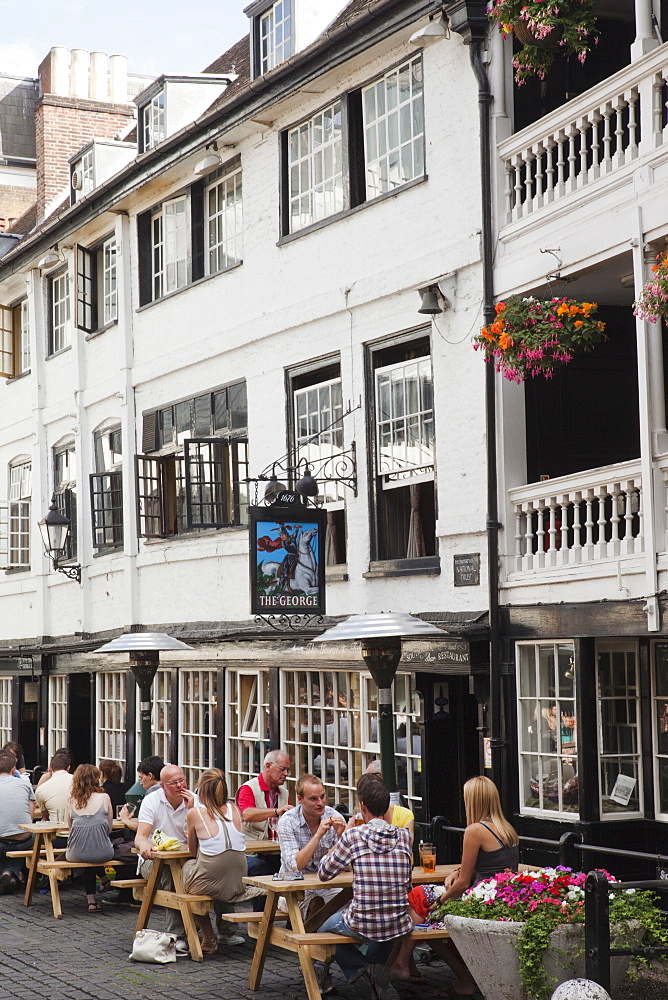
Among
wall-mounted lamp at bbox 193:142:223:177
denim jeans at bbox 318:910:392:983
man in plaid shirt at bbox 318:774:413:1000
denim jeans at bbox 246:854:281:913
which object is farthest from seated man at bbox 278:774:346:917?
wall-mounted lamp at bbox 193:142:223:177

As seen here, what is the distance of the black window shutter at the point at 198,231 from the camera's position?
57.4 feet

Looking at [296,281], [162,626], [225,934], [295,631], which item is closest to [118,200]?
[296,281]

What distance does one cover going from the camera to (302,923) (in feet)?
30.1

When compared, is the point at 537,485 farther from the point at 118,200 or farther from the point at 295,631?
the point at 118,200

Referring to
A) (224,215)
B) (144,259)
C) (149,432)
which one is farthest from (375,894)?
(144,259)

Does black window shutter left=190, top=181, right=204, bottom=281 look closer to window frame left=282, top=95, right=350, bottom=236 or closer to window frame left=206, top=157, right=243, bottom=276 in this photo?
window frame left=206, top=157, right=243, bottom=276

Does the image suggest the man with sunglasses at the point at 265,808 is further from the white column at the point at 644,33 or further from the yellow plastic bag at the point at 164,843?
the white column at the point at 644,33

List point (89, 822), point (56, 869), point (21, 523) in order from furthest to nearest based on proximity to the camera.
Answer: point (21, 523)
point (89, 822)
point (56, 869)

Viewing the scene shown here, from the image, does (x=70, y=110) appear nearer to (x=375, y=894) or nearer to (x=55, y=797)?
(x=55, y=797)

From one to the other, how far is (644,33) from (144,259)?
9248 millimetres

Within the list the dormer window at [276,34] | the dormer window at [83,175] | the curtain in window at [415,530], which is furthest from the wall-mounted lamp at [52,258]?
the curtain in window at [415,530]

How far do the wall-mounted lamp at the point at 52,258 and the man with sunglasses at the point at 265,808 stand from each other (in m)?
10.7

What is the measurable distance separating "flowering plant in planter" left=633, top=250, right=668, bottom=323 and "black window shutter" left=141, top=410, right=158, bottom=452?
9.28 meters

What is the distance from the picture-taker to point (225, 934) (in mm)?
11172
